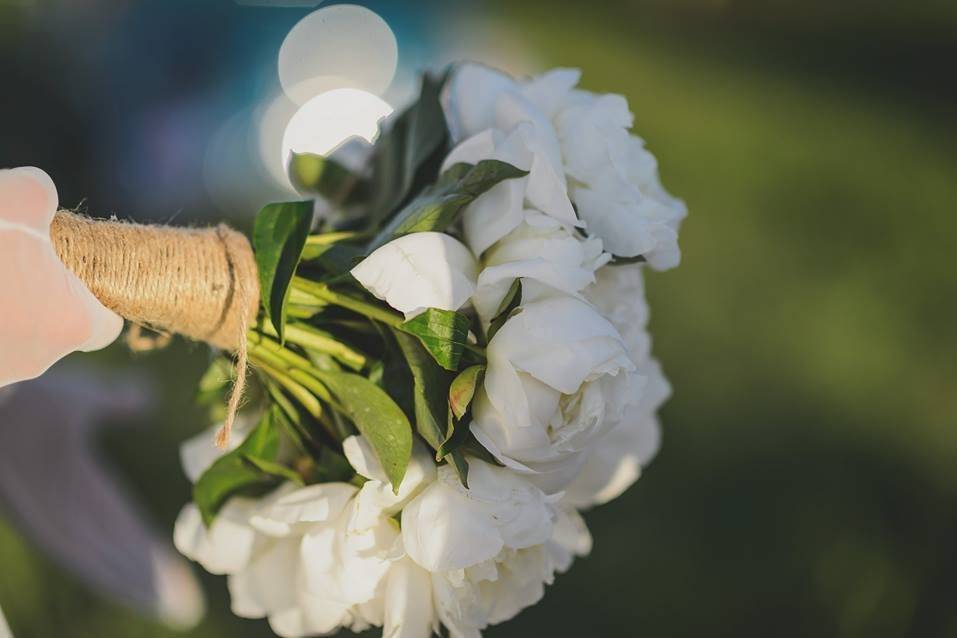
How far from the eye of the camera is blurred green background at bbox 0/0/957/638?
4.79 ft

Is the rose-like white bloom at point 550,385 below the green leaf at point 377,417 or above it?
above

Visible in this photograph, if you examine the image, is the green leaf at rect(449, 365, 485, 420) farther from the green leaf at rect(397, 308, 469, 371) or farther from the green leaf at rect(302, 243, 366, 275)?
the green leaf at rect(302, 243, 366, 275)

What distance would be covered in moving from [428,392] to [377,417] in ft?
0.15

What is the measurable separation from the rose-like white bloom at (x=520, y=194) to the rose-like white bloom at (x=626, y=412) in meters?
0.09

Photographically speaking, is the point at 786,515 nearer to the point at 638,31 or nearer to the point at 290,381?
the point at 290,381

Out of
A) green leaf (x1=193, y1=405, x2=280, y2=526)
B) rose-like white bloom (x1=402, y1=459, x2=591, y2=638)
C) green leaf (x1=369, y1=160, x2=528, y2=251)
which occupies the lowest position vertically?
green leaf (x1=193, y1=405, x2=280, y2=526)

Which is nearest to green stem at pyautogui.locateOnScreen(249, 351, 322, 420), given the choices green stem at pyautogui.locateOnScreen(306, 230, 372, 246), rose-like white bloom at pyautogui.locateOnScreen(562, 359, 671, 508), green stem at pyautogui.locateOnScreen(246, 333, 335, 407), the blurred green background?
green stem at pyautogui.locateOnScreen(246, 333, 335, 407)

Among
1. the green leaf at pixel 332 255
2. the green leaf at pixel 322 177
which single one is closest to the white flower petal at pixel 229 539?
the green leaf at pixel 332 255

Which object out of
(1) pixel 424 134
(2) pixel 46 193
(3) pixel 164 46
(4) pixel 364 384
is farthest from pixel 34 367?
(3) pixel 164 46

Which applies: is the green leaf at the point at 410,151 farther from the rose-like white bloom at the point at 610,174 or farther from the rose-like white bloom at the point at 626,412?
the rose-like white bloom at the point at 626,412

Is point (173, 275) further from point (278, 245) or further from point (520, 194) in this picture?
point (520, 194)

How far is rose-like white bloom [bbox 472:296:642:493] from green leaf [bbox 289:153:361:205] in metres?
0.38

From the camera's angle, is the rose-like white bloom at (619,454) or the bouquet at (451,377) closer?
the bouquet at (451,377)

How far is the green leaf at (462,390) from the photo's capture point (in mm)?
608
